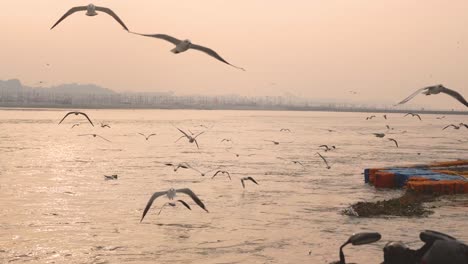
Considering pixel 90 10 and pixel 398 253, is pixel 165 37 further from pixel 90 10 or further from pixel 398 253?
pixel 398 253

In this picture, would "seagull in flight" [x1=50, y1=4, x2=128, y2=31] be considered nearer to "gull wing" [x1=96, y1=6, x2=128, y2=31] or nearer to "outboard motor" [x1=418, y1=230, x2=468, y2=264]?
"gull wing" [x1=96, y1=6, x2=128, y2=31]

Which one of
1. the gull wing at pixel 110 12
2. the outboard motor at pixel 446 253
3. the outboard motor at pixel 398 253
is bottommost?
the outboard motor at pixel 398 253

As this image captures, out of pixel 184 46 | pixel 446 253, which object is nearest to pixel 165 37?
pixel 184 46

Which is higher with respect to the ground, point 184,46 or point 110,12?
point 110,12

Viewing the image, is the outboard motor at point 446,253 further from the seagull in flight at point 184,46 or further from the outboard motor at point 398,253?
the seagull in flight at point 184,46

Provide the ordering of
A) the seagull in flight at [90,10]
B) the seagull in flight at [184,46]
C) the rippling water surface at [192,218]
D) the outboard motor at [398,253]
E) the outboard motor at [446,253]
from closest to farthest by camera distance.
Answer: the outboard motor at [446,253]
the outboard motor at [398,253]
the seagull in flight at [184,46]
the seagull in flight at [90,10]
the rippling water surface at [192,218]

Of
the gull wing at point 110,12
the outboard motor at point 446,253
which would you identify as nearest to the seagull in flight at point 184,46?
the gull wing at point 110,12

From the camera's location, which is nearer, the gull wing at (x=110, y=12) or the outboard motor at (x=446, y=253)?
the outboard motor at (x=446, y=253)

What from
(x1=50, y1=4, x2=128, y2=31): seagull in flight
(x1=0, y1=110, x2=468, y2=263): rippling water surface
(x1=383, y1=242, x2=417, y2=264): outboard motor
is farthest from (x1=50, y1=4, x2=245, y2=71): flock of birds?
(x1=0, y1=110, x2=468, y2=263): rippling water surface

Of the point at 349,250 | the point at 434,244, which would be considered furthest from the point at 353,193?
the point at 434,244

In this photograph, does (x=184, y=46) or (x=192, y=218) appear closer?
(x=184, y=46)

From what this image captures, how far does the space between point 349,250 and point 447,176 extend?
1500 cm

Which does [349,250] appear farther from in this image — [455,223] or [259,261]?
[455,223]

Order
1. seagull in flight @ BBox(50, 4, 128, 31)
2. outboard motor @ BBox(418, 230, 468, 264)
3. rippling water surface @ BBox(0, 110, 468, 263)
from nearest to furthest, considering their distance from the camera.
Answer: outboard motor @ BBox(418, 230, 468, 264), seagull in flight @ BBox(50, 4, 128, 31), rippling water surface @ BBox(0, 110, 468, 263)
